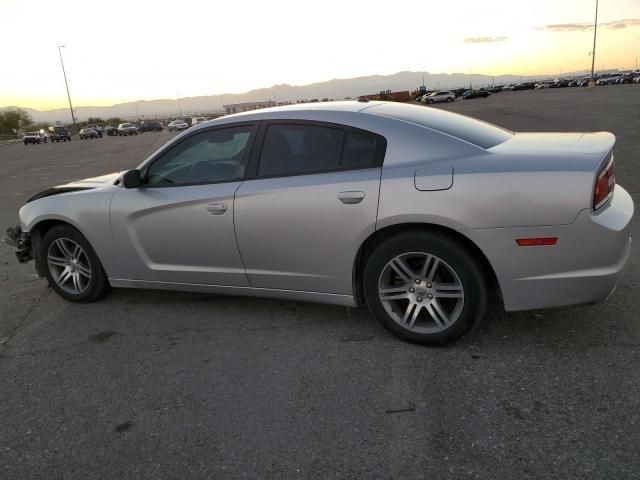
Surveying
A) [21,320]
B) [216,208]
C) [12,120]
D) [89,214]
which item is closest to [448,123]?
[216,208]

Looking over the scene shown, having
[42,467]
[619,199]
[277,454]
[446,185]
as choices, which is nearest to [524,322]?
[619,199]

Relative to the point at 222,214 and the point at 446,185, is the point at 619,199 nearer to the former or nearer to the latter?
the point at 446,185

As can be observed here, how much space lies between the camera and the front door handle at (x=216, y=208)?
3.79 metres

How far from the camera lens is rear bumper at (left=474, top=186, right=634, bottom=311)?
115 inches

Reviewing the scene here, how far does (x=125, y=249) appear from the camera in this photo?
4285mm

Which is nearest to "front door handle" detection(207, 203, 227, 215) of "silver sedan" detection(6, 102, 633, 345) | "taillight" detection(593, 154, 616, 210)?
"silver sedan" detection(6, 102, 633, 345)

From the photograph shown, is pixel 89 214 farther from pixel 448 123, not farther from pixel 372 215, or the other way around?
pixel 448 123

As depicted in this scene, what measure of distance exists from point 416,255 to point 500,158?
0.77 m

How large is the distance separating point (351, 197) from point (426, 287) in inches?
29.3

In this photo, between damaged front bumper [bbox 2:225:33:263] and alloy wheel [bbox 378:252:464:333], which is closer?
alloy wheel [bbox 378:252:464:333]

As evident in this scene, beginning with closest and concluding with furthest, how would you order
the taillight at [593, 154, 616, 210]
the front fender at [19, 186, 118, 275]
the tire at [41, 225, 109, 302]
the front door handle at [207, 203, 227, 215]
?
the taillight at [593, 154, 616, 210] → the front door handle at [207, 203, 227, 215] → the front fender at [19, 186, 118, 275] → the tire at [41, 225, 109, 302]

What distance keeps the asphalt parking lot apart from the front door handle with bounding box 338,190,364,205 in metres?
0.97

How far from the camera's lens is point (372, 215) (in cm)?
Answer: 330

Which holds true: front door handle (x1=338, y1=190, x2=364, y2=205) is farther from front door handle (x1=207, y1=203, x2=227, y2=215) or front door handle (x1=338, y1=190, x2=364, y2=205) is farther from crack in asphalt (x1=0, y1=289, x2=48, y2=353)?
crack in asphalt (x1=0, y1=289, x2=48, y2=353)
